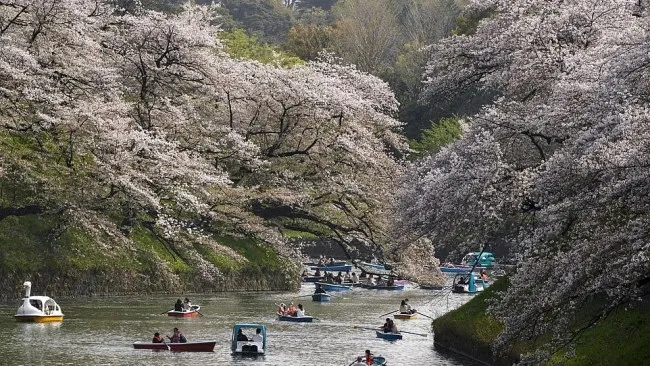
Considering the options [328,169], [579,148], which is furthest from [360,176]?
[579,148]

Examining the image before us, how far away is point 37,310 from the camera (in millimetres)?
39812

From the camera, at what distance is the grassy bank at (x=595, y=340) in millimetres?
22750

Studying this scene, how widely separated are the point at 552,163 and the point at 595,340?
5.74 metres

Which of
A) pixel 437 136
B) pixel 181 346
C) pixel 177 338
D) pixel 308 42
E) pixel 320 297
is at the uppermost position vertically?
pixel 308 42

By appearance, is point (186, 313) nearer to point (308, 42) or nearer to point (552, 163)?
point (552, 163)

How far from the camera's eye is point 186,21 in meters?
54.5

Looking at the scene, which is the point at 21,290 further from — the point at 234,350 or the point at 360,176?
the point at 360,176

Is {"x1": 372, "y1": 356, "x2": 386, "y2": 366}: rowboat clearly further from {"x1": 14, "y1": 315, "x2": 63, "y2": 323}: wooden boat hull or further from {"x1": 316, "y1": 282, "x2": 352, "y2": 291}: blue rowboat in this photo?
{"x1": 316, "y1": 282, "x2": 352, "y2": 291}: blue rowboat

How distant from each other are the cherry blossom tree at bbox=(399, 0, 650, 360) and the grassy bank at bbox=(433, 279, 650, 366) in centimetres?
65

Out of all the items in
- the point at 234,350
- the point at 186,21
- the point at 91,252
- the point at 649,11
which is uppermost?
the point at 186,21

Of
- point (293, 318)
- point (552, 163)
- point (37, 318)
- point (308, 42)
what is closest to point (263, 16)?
point (308, 42)

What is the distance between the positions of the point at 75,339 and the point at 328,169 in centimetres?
2202

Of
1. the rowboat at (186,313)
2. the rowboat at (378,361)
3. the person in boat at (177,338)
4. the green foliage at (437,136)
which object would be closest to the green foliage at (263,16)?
the green foliage at (437,136)

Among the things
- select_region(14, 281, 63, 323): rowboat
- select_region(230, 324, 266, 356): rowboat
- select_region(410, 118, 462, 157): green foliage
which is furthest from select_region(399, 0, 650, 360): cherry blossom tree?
select_region(410, 118, 462, 157): green foliage
